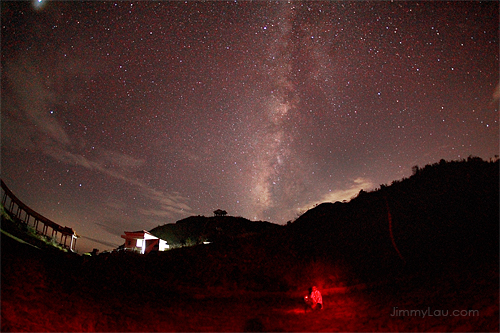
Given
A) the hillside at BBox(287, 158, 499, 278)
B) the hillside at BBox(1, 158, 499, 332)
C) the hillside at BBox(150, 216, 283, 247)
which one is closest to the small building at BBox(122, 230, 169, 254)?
the hillside at BBox(150, 216, 283, 247)

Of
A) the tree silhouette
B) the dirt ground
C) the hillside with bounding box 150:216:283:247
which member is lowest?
the dirt ground

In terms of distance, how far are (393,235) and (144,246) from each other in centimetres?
2705

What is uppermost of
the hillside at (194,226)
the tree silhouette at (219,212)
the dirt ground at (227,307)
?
the tree silhouette at (219,212)

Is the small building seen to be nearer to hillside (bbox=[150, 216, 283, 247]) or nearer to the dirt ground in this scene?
hillside (bbox=[150, 216, 283, 247])

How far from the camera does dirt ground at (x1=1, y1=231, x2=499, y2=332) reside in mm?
7859

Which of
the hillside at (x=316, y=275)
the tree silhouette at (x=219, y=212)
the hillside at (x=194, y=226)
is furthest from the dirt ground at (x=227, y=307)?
the tree silhouette at (x=219, y=212)

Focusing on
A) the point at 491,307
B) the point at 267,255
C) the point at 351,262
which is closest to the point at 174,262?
the point at 267,255

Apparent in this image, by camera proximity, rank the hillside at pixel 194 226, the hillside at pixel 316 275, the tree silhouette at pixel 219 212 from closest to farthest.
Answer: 1. the hillside at pixel 316 275
2. the hillside at pixel 194 226
3. the tree silhouette at pixel 219 212

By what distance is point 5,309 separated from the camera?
750 cm

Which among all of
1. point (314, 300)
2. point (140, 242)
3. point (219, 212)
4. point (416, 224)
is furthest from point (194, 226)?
point (314, 300)

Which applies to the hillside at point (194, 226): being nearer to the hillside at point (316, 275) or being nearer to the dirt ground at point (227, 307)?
the hillside at point (316, 275)

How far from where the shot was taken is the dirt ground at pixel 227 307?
25.8 ft

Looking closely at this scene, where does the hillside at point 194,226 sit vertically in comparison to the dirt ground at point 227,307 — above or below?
above

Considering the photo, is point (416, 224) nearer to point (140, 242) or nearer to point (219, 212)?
point (140, 242)
